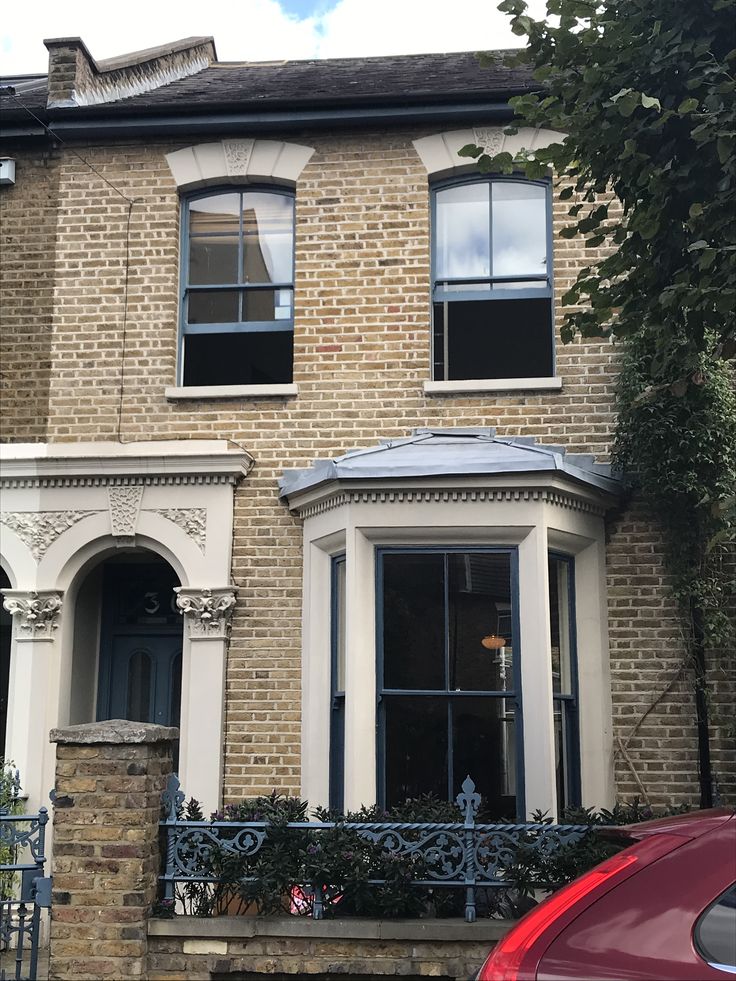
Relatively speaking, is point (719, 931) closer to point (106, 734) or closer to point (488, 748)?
point (106, 734)

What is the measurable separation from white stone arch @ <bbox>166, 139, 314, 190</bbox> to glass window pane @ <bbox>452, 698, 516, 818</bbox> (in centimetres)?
498

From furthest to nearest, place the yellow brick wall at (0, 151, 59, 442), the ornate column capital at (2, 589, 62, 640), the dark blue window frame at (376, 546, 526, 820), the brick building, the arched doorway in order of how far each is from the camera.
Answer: the arched doorway, the yellow brick wall at (0, 151, 59, 442), the ornate column capital at (2, 589, 62, 640), the brick building, the dark blue window frame at (376, 546, 526, 820)

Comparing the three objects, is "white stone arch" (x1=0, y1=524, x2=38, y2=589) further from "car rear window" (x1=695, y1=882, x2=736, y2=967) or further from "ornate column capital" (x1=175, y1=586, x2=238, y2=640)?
"car rear window" (x1=695, y1=882, x2=736, y2=967)

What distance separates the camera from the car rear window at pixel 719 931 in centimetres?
319

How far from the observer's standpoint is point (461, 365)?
386 inches

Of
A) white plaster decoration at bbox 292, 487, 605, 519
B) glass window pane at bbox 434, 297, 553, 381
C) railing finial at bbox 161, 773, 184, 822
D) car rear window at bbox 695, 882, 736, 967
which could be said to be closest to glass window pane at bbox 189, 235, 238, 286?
glass window pane at bbox 434, 297, 553, 381

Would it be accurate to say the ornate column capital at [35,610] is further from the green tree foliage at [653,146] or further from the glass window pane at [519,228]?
the green tree foliage at [653,146]

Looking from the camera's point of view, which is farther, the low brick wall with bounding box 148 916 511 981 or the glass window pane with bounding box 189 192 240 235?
the glass window pane with bounding box 189 192 240 235

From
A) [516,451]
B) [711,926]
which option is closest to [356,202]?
[516,451]

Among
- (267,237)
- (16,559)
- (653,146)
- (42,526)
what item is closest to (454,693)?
(42,526)

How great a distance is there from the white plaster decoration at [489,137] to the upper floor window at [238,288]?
1.77 meters

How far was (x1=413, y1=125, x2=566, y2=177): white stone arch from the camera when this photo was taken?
991 centimetres

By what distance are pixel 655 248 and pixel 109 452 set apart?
5.27 meters

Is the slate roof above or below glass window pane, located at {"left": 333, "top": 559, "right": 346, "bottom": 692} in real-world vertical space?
above
